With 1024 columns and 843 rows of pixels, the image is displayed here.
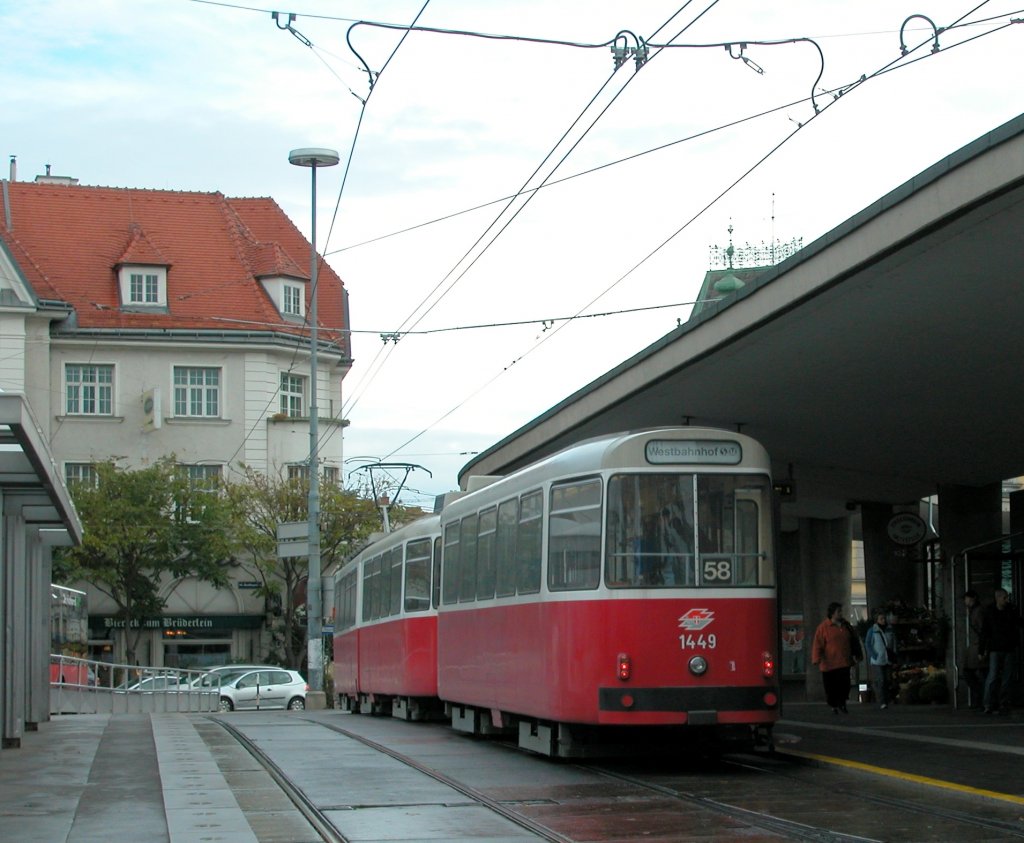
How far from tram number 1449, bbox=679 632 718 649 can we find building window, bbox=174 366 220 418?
43491 mm

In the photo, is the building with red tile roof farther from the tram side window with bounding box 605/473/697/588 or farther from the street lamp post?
the tram side window with bounding box 605/473/697/588

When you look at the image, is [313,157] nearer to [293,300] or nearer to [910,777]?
[293,300]

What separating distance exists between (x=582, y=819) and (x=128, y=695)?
31.2m

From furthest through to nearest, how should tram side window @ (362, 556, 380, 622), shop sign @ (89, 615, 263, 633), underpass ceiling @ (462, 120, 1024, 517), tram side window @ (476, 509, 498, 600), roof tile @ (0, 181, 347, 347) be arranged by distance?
roof tile @ (0, 181, 347, 347) → shop sign @ (89, 615, 263, 633) → tram side window @ (362, 556, 380, 622) → tram side window @ (476, 509, 498, 600) → underpass ceiling @ (462, 120, 1024, 517)

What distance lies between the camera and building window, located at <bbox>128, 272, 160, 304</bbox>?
56531 millimetres

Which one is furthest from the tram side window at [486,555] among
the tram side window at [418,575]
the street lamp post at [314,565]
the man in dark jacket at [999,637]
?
the street lamp post at [314,565]

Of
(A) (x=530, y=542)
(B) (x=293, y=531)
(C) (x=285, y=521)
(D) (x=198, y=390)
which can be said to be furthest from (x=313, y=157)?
(A) (x=530, y=542)

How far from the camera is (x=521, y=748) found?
17625 millimetres

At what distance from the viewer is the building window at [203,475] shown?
53406 mm

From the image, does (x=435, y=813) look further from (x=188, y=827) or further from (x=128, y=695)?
(x=128, y=695)

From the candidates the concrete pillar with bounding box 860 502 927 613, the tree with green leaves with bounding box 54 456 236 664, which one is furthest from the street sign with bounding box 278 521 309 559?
the tree with green leaves with bounding box 54 456 236 664

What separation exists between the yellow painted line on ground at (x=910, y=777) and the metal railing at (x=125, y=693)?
81.9ft

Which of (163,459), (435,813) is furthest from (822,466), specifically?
(163,459)

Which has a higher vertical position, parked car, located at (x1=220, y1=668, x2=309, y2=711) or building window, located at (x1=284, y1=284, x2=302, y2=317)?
building window, located at (x1=284, y1=284, x2=302, y2=317)
